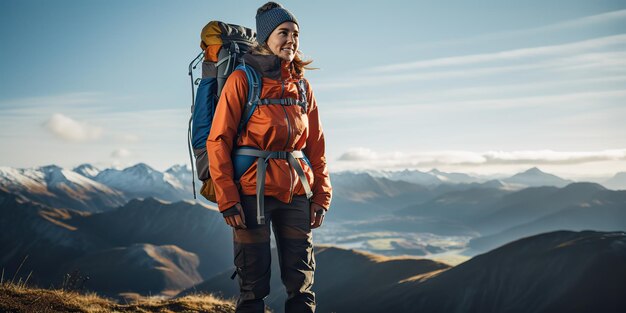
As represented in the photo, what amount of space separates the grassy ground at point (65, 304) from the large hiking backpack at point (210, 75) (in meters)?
3.77

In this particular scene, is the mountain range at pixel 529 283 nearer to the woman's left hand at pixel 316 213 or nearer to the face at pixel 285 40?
the woman's left hand at pixel 316 213

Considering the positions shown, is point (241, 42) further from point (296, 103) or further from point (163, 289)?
point (163, 289)

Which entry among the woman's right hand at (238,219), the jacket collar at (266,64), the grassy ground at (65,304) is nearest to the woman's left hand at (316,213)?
the woman's right hand at (238,219)

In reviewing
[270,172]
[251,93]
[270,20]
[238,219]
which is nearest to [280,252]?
[238,219]

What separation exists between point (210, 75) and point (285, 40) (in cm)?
93

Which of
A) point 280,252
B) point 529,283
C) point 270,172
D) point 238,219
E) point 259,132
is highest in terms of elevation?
point 259,132

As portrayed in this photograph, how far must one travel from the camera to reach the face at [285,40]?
487 cm

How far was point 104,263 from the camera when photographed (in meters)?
182

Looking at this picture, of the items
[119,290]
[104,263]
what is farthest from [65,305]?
[104,263]

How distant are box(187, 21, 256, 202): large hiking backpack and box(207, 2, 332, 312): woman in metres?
0.25

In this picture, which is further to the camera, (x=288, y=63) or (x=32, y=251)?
(x=32, y=251)

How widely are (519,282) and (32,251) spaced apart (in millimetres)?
198995

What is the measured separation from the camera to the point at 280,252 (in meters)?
4.94

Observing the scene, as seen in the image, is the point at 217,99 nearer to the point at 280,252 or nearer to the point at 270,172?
the point at 270,172
